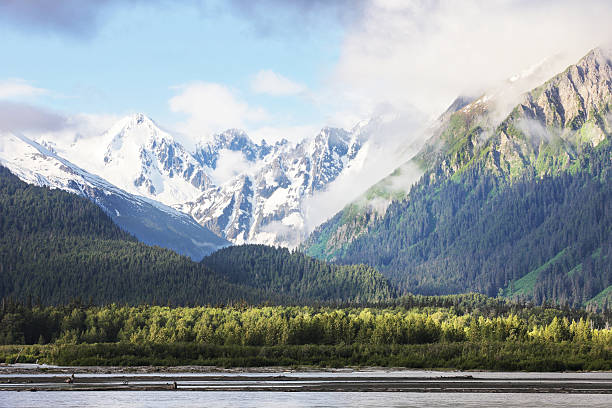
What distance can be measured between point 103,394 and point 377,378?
6005 centimetres

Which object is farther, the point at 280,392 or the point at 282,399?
the point at 280,392

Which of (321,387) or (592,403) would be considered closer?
(592,403)

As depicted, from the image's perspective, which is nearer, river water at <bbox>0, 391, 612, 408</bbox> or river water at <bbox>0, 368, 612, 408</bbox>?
river water at <bbox>0, 391, 612, 408</bbox>

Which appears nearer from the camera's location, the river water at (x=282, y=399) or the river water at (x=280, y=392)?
the river water at (x=282, y=399)

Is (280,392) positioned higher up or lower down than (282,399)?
higher up

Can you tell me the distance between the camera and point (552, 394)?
504ft

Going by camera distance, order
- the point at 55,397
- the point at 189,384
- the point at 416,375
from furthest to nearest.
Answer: the point at 416,375, the point at 189,384, the point at 55,397

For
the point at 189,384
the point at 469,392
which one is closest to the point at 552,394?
the point at 469,392

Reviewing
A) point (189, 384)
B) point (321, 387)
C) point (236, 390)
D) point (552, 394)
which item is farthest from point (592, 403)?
point (189, 384)

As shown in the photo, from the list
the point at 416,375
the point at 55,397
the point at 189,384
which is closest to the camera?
the point at 55,397

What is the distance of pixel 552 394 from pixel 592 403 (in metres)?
16.5

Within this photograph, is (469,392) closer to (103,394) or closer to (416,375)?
(416,375)

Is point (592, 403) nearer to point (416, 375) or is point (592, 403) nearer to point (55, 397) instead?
point (416, 375)

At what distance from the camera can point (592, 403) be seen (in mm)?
137375
